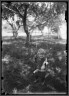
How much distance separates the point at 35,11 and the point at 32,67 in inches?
37.5

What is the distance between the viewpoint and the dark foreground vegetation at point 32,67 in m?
2.50

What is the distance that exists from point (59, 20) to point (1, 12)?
982 millimetres

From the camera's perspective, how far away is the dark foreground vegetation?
2500 millimetres

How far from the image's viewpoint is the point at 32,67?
8.40ft

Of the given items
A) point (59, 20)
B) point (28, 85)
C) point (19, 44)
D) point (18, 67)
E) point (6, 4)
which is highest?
point (6, 4)

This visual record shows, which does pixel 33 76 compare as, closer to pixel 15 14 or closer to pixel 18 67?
pixel 18 67

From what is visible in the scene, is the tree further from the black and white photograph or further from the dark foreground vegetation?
the dark foreground vegetation

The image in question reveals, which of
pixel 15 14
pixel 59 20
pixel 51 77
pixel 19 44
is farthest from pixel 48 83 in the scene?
pixel 15 14

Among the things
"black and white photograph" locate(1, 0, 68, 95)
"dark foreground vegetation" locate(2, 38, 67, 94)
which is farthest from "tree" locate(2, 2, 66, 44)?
"dark foreground vegetation" locate(2, 38, 67, 94)

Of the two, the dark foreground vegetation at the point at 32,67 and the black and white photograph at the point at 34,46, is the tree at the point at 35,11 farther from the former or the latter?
the dark foreground vegetation at the point at 32,67

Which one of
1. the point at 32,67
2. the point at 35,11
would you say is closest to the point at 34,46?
the point at 32,67

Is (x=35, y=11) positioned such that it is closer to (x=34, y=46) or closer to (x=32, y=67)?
(x=34, y=46)

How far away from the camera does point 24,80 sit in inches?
99.4

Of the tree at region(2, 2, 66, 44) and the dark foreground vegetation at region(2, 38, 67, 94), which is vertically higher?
the tree at region(2, 2, 66, 44)
